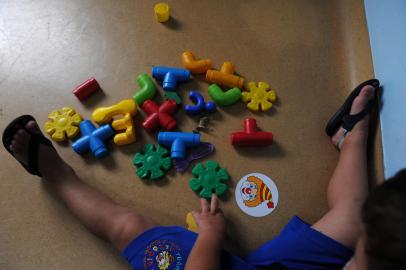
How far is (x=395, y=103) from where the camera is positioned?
934 mm

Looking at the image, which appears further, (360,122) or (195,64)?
(195,64)

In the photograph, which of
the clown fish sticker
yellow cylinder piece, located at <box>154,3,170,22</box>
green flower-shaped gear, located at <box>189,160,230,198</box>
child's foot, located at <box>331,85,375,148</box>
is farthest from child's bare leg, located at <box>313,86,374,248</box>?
yellow cylinder piece, located at <box>154,3,170,22</box>

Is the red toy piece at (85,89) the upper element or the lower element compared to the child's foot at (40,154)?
upper

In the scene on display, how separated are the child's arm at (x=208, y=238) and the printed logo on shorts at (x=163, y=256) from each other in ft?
0.11

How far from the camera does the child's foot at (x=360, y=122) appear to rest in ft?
3.16

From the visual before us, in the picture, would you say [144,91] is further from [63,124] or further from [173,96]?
[63,124]

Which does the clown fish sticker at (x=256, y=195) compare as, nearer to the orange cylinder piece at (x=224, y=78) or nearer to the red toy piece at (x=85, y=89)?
the orange cylinder piece at (x=224, y=78)

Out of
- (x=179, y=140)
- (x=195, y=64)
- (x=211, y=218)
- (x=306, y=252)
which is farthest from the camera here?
(x=195, y=64)

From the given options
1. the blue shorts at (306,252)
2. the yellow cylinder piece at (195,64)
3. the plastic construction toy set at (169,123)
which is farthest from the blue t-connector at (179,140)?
the blue shorts at (306,252)

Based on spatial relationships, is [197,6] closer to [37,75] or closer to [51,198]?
[37,75]

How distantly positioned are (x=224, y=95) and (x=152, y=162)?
0.91 feet

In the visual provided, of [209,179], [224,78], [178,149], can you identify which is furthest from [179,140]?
[224,78]

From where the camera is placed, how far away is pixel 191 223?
2.96ft

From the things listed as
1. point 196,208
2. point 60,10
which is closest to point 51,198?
point 196,208
